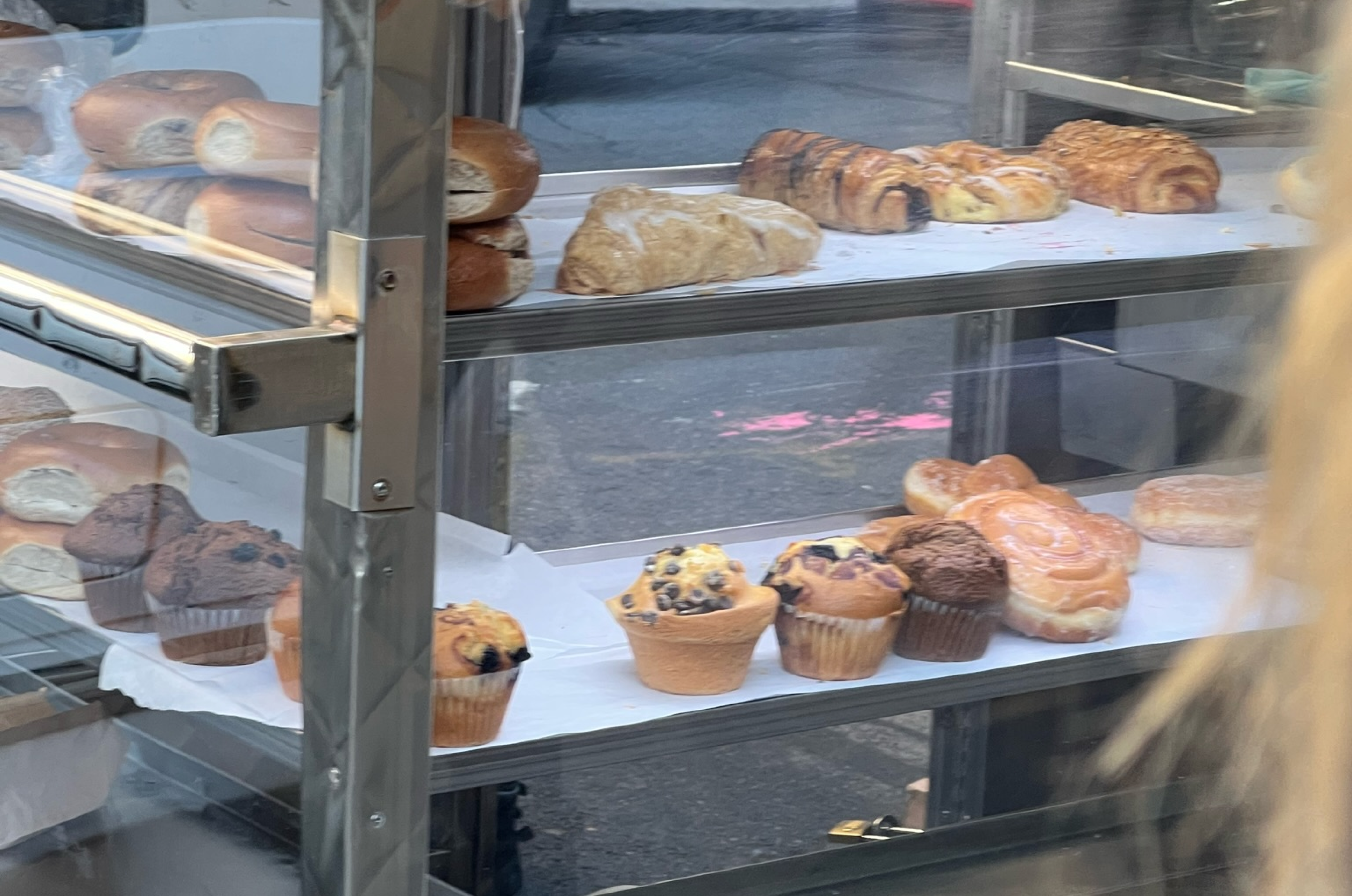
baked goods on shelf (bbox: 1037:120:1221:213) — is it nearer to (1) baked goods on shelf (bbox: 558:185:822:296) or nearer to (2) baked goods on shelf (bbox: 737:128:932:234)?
(2) baked goods on shelf (bbox: 737:128:932:234)

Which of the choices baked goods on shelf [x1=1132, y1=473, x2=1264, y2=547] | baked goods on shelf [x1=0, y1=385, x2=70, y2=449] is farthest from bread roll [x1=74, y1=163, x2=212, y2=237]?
baked goods on shelf [x1=1132, y1=473, x2=1264, y2=547]

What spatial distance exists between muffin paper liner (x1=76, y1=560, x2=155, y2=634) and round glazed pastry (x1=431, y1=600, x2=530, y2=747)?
247 millimetres

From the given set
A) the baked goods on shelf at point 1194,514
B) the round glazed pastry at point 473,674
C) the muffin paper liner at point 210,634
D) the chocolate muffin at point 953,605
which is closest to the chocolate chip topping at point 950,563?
the chocolate muffin at point 953,605

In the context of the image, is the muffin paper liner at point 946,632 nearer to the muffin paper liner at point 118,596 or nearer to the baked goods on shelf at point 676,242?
the baked goods on shelf at point 676,242

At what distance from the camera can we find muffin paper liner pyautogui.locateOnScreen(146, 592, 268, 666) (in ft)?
3.05

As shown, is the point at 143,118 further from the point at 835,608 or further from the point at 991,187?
the point at 991,187

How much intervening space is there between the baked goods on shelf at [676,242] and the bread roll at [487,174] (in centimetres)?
7

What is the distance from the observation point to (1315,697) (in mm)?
390

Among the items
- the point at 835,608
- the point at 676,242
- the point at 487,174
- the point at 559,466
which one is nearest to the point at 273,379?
the point at 487,174

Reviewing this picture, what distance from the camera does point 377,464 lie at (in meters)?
0.77

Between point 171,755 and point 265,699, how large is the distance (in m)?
0.12

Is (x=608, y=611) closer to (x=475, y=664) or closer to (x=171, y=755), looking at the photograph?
(x=475, y=664)

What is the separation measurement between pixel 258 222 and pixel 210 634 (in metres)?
0.30

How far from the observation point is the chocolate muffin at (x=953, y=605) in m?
1.40
